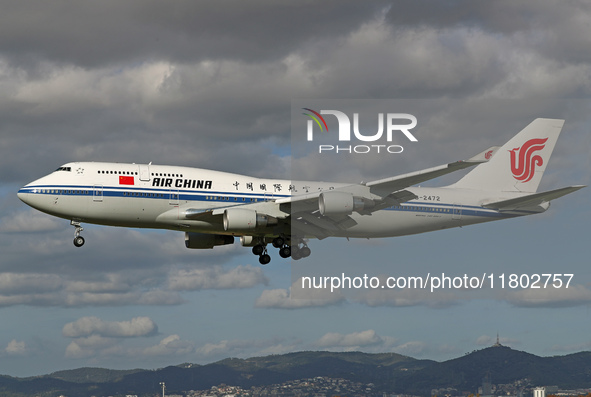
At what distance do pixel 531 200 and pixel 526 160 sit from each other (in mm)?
10582

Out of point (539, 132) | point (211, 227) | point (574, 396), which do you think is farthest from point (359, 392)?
point (211, 227)

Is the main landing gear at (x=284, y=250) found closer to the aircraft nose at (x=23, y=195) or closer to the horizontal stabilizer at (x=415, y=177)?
the horizontal stabilizer at (x=415, y=177)

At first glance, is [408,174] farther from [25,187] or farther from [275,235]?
[25,187]

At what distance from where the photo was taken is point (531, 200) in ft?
176

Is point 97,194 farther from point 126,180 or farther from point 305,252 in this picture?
point 305,252

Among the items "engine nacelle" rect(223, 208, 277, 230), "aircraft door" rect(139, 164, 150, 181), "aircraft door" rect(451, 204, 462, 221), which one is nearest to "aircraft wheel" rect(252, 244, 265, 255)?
"engine nacelle" rect(223, 208, 277, 230)

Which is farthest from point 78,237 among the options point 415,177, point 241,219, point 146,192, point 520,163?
point 520,163

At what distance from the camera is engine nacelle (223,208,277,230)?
47.8 meters

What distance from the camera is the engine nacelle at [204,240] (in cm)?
5788

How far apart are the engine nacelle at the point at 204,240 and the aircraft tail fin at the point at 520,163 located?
19219 millimetres

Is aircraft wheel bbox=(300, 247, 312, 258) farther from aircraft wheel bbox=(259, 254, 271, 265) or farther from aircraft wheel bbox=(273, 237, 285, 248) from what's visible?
aircraft wheel bbox=(259, 254, 271, 265)

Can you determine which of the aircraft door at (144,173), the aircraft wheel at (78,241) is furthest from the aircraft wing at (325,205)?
the aircraft wheel at (78,241)

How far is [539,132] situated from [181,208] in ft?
109

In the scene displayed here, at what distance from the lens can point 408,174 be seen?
45.1 metres
